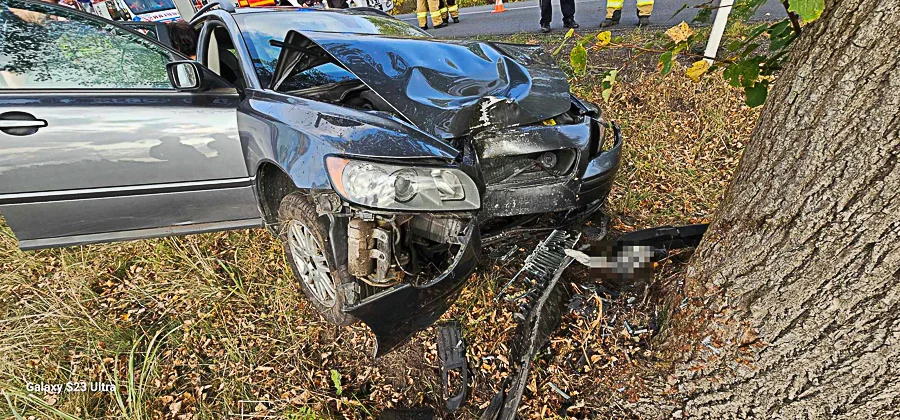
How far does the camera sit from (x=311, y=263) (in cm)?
209

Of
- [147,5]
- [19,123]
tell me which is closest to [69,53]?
[19,123]

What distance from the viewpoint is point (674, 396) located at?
4.81ft

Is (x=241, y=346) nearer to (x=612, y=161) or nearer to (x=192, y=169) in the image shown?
(x=192, y=169)

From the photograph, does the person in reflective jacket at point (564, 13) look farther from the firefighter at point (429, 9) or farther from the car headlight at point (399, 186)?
the car headlight at point (399, 186)

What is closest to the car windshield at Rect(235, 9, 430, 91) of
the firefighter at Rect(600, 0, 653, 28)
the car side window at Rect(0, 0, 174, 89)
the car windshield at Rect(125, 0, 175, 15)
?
the car side window at Rect(0, 0, 174, 89)

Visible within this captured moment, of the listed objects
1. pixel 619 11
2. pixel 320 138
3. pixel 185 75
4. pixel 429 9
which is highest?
pixel 185 75

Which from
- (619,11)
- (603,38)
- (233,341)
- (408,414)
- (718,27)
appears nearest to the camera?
(603,38)

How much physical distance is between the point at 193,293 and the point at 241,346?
535 mm

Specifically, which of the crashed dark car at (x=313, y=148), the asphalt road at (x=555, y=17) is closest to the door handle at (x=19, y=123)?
the crashed dark car at (x=313, y=148)

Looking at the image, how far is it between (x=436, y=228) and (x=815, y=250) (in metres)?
1.15

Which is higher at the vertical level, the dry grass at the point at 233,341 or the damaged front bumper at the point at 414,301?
the damaged front bumper at the point at 414,301

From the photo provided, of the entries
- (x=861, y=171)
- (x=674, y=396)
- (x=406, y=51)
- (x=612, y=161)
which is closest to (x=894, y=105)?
(x=861, y=171)

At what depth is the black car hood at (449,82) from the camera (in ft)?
6.33

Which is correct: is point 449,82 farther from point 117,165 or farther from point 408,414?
point 117,165
